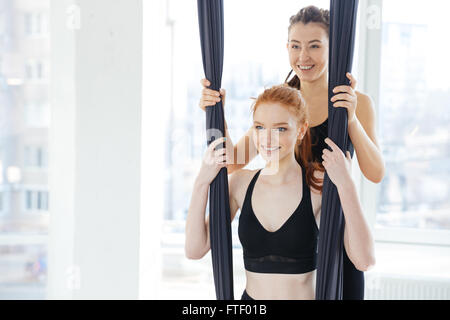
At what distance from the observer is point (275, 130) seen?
1.44m

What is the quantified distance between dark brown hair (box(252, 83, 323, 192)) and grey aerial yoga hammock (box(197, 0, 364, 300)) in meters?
0.07

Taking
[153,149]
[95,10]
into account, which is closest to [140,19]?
[95,10]

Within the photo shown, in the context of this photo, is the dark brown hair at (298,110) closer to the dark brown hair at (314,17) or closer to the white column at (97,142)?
the dark brown hair at (314,17)

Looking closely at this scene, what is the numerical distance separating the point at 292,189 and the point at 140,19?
1.15 metres

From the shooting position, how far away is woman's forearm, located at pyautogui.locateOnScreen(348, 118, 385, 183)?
1.46m

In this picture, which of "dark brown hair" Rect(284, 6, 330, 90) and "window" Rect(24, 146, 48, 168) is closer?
"dark brown hair" Rect(284, 6, 330, 90)

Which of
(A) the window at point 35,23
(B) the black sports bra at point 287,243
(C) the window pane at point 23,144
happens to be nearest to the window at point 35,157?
(C) the window pane at point 23,144

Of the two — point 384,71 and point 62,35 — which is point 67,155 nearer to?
point 62,35

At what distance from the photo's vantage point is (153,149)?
7.32ft

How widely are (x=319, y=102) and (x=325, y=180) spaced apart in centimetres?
32

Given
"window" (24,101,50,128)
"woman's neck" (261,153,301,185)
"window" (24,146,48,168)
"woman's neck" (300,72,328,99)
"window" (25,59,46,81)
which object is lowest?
"window" (24,146,48,168)

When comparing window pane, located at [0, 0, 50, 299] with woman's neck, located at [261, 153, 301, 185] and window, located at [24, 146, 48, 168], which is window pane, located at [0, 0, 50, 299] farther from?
woman's neck, located at [261, 153, 301, 185]

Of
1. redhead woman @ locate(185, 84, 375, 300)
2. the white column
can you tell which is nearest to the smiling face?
redhead woman @ locate(185, 84, 375, 300)

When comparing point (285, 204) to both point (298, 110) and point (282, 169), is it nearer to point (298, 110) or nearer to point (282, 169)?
point (282, 169)
